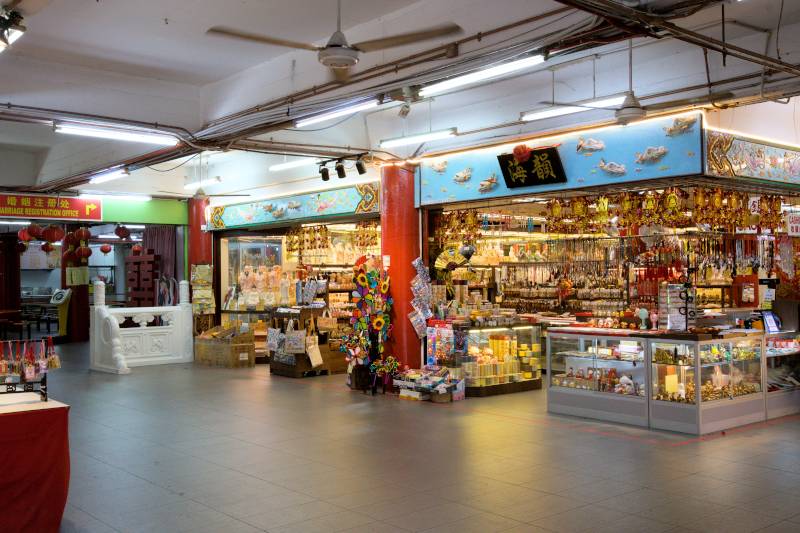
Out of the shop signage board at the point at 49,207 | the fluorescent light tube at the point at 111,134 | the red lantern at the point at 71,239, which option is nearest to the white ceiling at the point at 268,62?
the fluorescent light tube at the point at 111,134

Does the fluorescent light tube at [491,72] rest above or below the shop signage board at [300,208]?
above

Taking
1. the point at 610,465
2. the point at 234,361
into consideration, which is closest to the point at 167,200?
the point at 234,361

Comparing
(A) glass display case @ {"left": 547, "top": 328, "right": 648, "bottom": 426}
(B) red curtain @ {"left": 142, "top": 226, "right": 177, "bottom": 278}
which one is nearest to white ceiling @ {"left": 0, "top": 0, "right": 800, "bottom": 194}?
(A) glass display case @ {"left": 547, "top": 328, "right": 648, "bottom": 426}

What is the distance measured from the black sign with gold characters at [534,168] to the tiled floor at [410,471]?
2.89 m

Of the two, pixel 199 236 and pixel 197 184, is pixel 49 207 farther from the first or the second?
pixel 199 236

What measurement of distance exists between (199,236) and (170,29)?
9.46 meters

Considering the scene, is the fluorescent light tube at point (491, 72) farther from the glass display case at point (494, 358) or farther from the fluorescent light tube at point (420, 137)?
the glass display case at point (494, 358)

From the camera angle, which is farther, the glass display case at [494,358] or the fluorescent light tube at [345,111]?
the glass display case at [494,358]

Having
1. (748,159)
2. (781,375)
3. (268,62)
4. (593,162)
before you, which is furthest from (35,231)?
(781,375)

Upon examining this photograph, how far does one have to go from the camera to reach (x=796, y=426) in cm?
841

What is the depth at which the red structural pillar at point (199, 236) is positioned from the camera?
55.3 ft

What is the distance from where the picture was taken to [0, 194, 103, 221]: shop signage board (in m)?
14.8

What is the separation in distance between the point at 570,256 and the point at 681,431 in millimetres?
5721

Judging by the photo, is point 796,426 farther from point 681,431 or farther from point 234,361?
point 234,361
